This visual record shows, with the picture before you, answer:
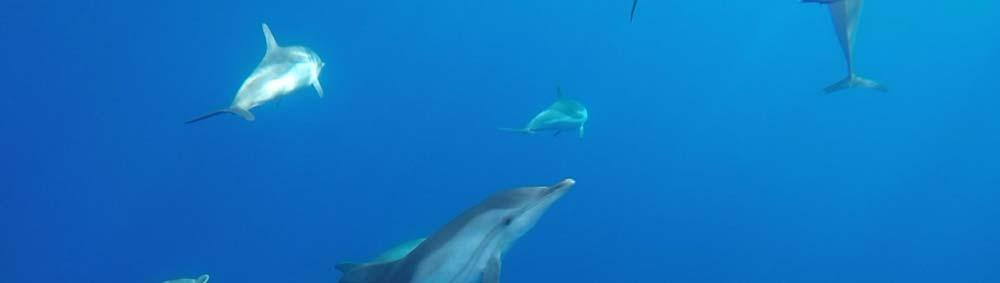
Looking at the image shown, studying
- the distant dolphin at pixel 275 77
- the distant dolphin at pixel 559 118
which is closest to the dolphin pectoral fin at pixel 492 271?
the distant dolphin at pixel 275 77

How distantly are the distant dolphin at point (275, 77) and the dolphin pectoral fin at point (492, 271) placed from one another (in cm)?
227

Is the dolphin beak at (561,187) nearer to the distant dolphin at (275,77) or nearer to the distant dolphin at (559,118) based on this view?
the distant dolphin at (275,77)

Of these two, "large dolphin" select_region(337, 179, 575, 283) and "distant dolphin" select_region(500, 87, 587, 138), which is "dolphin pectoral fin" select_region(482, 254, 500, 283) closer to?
"large dolphin" select_region(337, 179, 575, 283)

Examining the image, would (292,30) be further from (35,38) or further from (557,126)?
(557,126)

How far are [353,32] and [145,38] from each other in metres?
3.07

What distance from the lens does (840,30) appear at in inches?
243

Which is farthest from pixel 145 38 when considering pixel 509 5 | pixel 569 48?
pixel 569 48

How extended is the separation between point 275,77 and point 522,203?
308cm

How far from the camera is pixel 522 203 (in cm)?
311

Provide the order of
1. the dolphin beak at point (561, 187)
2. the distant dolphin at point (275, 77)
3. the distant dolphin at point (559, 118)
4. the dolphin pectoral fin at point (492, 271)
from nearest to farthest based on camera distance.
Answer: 1. the dolphin beak at point (561, 187)
2. the dolphin pectoral fin at point (492, 271)
3. the distant dolphin at point (275, 77)
4. the distant dolphin at point (559, 118)

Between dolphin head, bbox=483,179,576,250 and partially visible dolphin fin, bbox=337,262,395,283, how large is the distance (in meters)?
0.57

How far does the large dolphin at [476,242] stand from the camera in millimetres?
3129

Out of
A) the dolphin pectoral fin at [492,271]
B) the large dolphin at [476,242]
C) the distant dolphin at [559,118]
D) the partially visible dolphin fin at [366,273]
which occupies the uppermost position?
the distant dolphin at [559,118]

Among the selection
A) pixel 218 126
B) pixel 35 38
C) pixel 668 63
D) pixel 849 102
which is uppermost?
pixel 35 38
